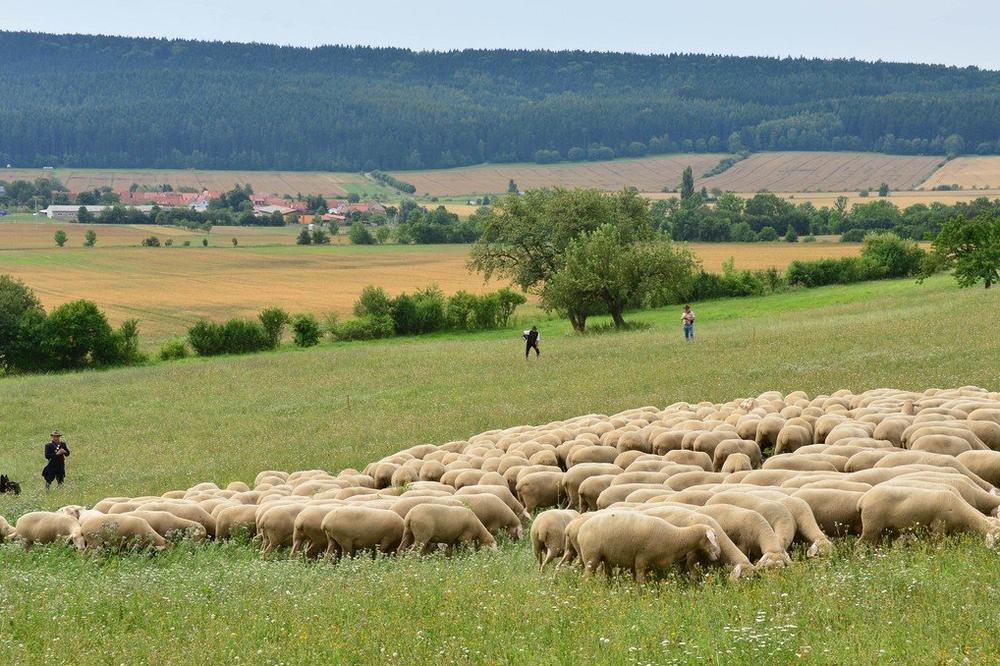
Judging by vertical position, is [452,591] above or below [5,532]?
above

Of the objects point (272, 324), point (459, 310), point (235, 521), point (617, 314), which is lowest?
point (272, 324)

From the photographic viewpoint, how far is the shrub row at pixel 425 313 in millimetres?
73062

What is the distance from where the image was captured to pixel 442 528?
49.3ft

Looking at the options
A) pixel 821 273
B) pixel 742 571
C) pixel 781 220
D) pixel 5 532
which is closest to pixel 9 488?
pixel 5 532

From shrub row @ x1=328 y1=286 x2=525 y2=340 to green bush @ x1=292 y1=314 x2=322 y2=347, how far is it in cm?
185

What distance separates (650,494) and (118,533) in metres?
7.81

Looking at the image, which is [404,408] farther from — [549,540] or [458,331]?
[458,331]

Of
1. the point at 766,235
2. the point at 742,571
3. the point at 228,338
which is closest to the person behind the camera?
the point at 742,571

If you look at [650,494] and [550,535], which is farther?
[650,494]

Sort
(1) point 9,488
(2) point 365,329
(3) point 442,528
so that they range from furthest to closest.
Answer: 1. (2) point 365,329
2. (1) point 9,488
3. (3) point 442,528

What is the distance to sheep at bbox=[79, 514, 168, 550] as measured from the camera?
1600 cm

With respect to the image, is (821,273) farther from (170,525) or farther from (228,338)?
(170,525)

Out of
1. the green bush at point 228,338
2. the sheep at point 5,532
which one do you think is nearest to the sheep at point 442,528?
the sheep at point 5,532

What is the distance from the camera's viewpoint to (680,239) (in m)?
135
